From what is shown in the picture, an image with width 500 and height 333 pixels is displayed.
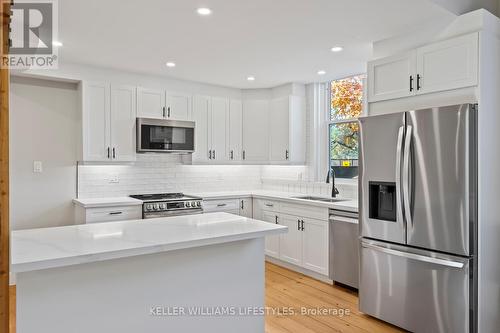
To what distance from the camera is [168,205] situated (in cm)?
425

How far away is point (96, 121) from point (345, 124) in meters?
3.23

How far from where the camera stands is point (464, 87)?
2564mm

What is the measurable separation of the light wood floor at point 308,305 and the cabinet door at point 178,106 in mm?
2384

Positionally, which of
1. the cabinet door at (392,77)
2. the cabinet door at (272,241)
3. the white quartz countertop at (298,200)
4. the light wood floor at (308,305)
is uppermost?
the cabinet door at (392,77)

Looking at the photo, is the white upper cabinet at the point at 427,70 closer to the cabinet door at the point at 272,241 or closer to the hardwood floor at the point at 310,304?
the hardwood floor at the point at 310,304

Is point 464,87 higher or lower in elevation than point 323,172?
higher

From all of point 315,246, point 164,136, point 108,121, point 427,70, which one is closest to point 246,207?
point 315,246

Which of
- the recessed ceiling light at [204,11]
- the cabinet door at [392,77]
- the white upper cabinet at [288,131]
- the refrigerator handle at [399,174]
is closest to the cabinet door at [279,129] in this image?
the white upper cabinet at [288,131]

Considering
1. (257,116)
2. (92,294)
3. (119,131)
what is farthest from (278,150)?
(92,294)

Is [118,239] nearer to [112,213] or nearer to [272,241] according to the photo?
[112,213]

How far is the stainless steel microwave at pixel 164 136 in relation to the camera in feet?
14.4

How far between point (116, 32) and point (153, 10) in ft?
2.06

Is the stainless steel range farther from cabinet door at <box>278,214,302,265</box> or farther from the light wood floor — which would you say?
the light wood floor

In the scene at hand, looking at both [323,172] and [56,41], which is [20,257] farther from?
[323,172]
